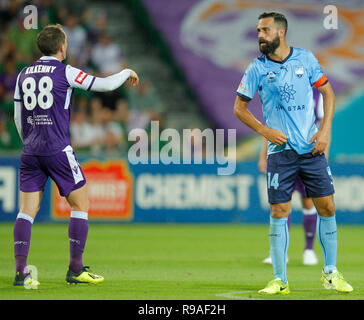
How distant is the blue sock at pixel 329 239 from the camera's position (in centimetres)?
724

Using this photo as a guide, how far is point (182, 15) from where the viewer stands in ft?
74.1

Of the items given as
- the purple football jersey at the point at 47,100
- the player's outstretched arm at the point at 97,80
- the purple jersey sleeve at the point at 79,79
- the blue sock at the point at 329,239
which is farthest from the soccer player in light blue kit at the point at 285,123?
the purple football jersey at the point at 47,100

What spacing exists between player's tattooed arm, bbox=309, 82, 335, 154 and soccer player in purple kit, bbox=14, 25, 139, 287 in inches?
68.4

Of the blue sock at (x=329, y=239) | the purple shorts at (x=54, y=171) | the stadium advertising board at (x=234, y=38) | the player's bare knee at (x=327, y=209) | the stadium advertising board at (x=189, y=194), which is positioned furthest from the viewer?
the stadium advertising board at (x=234, y=38)

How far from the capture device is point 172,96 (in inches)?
869

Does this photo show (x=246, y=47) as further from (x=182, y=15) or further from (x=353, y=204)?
(x=353, y=204)

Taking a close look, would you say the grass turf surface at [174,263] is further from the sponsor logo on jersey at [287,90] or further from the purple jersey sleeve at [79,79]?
the purple jersey sleeve at [79,79]

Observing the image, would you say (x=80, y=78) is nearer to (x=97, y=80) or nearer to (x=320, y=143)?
(x=97, y=80)

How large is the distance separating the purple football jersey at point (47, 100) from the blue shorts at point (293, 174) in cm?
190

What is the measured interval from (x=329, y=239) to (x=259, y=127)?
1.22 metres

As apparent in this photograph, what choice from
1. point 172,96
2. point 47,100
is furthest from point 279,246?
point 172,96

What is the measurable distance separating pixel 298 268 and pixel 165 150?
784 cm
